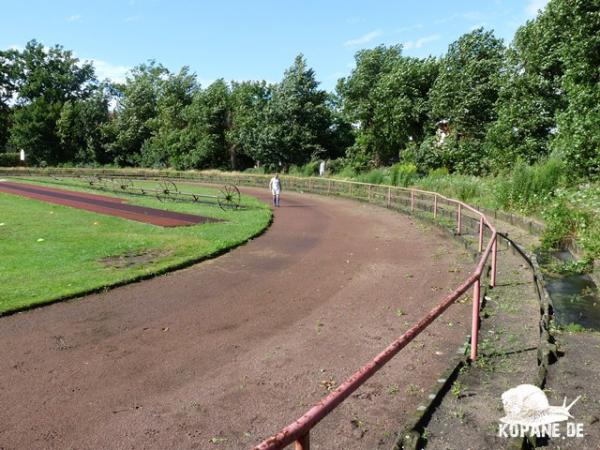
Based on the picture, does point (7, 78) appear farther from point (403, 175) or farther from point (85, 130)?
point (403, 175)

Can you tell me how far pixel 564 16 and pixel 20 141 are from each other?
6925 cm

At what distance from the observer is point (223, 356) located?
6.60 metres

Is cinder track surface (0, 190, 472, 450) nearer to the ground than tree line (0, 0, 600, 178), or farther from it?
nearer to the ground

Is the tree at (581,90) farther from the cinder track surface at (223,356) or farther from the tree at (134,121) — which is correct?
the tree at (134,121)

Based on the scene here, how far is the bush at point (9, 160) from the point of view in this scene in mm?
65938

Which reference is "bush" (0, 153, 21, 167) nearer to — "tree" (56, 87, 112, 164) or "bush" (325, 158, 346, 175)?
"tree" (56, 87, 112, 164)

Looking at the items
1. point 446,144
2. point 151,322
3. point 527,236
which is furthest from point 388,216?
point 151,322

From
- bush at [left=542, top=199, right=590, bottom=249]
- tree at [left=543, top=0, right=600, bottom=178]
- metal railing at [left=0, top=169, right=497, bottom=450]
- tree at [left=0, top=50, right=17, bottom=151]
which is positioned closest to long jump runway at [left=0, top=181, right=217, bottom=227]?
metal railing at [left=0, top=169, right=497, bottom=450]

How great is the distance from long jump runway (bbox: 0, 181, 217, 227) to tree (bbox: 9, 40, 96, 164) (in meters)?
39.8

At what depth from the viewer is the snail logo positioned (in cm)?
421

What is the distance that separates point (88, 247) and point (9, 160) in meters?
63.0

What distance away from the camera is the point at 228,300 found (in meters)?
9.17

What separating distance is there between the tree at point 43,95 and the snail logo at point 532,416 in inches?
2929

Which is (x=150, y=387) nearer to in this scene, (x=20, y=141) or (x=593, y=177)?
(x=593, y=177)
